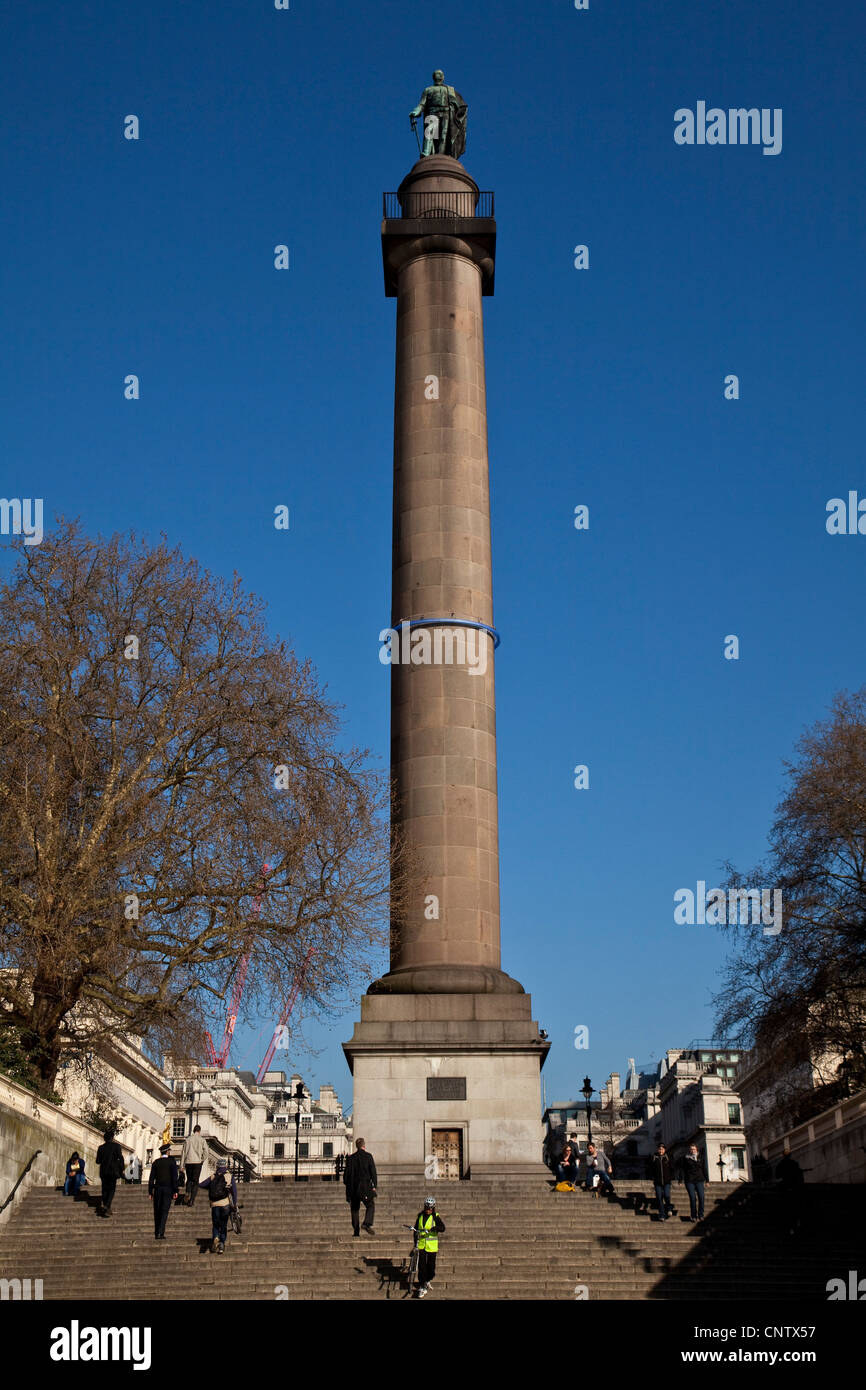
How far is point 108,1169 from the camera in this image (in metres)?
26.4

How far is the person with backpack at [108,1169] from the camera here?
85.9 ft

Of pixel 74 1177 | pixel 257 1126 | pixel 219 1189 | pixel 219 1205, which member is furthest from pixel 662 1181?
pixel 257 1126

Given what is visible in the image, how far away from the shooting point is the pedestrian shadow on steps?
2019 centimetres

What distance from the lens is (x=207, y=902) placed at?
1214 inches

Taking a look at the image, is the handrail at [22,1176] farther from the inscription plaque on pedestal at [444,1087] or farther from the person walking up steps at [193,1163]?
the inscription plaque on pedestal at [444,1087]

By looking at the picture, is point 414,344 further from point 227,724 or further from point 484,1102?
point 484,1102

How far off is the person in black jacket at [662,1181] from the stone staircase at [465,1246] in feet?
0.91

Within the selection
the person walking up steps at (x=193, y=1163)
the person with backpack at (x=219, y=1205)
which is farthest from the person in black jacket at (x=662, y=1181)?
the person walking up steps at (x=193, y=1163)

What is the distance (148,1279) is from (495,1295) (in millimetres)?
5156

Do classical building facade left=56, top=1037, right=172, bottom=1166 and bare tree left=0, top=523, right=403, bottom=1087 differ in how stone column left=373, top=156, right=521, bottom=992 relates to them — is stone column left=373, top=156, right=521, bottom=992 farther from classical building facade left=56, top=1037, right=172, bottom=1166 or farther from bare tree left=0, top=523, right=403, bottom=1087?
classical building facade left=56, top=1037, right=172, bottom=1166

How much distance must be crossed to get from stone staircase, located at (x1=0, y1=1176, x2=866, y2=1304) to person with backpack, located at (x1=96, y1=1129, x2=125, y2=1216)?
281 mm

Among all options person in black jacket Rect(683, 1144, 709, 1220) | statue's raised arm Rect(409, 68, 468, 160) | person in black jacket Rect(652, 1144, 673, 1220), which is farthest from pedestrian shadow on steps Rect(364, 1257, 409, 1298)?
statue's raised arm Rect(409, 68, 468, 160)

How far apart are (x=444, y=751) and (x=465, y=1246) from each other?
1238 cm
